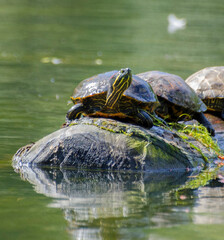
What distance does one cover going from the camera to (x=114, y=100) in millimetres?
5207

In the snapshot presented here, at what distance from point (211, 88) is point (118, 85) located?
2721 millimetres

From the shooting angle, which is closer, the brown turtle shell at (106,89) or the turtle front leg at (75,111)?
the brown turtle shell at (106,89)

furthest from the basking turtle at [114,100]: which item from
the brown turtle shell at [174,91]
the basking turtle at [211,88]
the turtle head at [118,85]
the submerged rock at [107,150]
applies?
the basking turtle at [211,88]

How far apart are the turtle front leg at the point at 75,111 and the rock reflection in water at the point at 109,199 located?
73 cm

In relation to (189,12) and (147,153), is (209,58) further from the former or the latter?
(189,12)

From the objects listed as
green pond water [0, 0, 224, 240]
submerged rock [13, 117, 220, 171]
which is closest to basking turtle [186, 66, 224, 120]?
green pond water [0, 0, 224, 240]

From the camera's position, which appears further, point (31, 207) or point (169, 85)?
point (169, 85)

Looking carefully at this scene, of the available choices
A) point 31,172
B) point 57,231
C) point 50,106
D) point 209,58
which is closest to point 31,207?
point 57,231

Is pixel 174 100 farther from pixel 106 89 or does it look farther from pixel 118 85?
pixel 118 85

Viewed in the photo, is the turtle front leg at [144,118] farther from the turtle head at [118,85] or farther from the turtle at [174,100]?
the turtle at [174,100]

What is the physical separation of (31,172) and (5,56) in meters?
8.81

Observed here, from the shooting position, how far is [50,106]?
8.59 m

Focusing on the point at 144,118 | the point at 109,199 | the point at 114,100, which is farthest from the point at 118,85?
the point at 109,199

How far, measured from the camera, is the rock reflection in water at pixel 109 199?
3424mm
